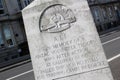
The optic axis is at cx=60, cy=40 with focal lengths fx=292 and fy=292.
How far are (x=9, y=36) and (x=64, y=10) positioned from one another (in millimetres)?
29931

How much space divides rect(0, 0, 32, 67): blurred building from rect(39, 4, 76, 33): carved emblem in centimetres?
2641

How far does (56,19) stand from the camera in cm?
565

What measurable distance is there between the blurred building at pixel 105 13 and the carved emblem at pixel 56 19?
45.5 m

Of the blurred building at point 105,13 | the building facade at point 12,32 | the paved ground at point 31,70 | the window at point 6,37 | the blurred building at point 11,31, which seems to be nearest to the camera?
the paved ground at point 31,70

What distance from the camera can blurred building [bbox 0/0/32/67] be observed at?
107 ft

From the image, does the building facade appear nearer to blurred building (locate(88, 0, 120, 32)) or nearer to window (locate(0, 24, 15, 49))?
window (locate(0, 24, 15, 49))

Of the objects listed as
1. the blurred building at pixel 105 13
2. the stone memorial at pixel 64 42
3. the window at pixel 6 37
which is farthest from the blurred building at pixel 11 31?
the stone memorial at pixel 64 42

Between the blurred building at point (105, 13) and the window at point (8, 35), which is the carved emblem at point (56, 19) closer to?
the window at point (8, 35)

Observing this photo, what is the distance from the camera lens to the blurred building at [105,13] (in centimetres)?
5275

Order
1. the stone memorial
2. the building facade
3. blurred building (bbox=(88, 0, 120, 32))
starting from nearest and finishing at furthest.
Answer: the stone memorial → the building facade → blurred building (bbox=(88, 0, 120, 32))

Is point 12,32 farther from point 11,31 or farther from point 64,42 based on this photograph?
point 64,42

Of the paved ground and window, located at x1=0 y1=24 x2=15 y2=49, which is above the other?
window, located at x1=0 y1=24 x2=15 y2=49

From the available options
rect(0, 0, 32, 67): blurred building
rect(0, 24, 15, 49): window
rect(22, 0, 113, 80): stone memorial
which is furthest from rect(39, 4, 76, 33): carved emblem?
rect(0, 24, 15, 49): window

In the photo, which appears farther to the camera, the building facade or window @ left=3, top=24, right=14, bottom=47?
window @ left=3, top=24, right=14, bottom=47
